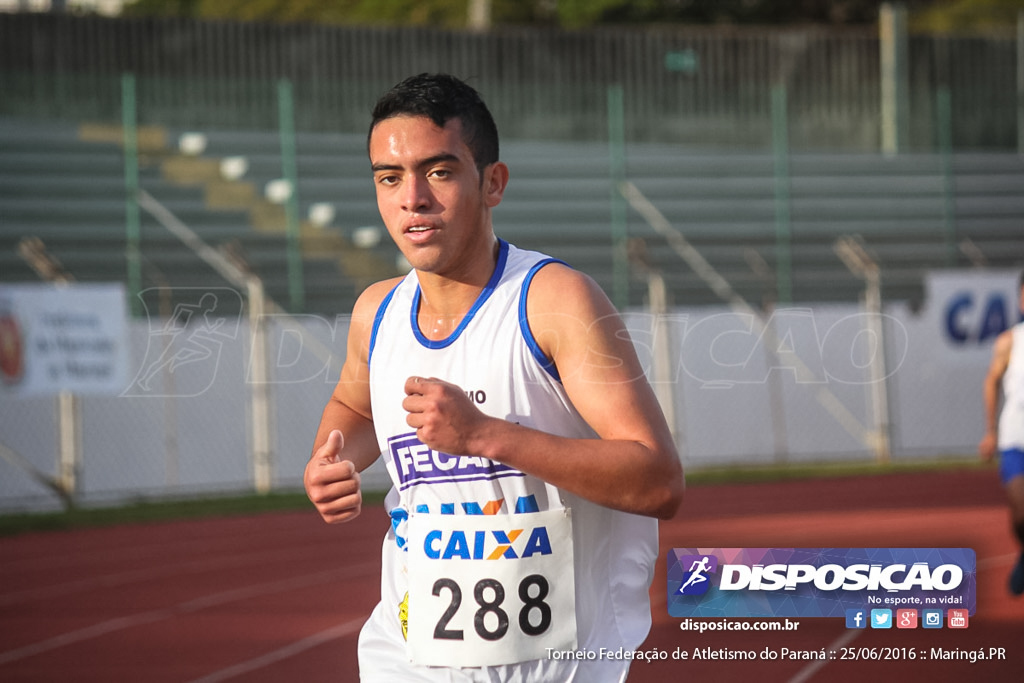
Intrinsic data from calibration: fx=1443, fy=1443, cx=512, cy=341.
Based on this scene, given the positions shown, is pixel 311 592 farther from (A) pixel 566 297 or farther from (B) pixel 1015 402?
(A) pixel 566 297

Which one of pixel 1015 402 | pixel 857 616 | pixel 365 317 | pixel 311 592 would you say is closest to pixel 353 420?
pixel 365 317

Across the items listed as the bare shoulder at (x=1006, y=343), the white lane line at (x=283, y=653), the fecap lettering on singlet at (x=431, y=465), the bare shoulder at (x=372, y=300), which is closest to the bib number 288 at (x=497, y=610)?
the fecap lettering on singlet at (x=431, y=465)

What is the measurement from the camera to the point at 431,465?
2836 millimetres

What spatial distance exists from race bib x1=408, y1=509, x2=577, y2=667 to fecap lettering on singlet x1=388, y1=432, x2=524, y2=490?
0.08 m

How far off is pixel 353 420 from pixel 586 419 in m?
0.74

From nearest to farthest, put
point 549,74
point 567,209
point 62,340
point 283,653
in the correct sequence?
1. point 283,653
2. point 62,340
3. point 567,209
4. point 549,74

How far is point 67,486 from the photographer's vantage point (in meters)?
12.9

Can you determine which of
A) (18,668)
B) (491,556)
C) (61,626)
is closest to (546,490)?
(491,556)

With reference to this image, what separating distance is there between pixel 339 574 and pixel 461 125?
692cm

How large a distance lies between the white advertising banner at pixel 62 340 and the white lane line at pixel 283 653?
5591mm

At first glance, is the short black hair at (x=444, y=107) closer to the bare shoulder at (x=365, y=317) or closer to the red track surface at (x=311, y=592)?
the bare shoulder at (x=365, y=317)

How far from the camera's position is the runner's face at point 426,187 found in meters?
2.74

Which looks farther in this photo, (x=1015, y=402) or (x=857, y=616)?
(x=1015, y=402)

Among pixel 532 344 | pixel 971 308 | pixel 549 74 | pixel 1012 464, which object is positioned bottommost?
pixel 1012 464
